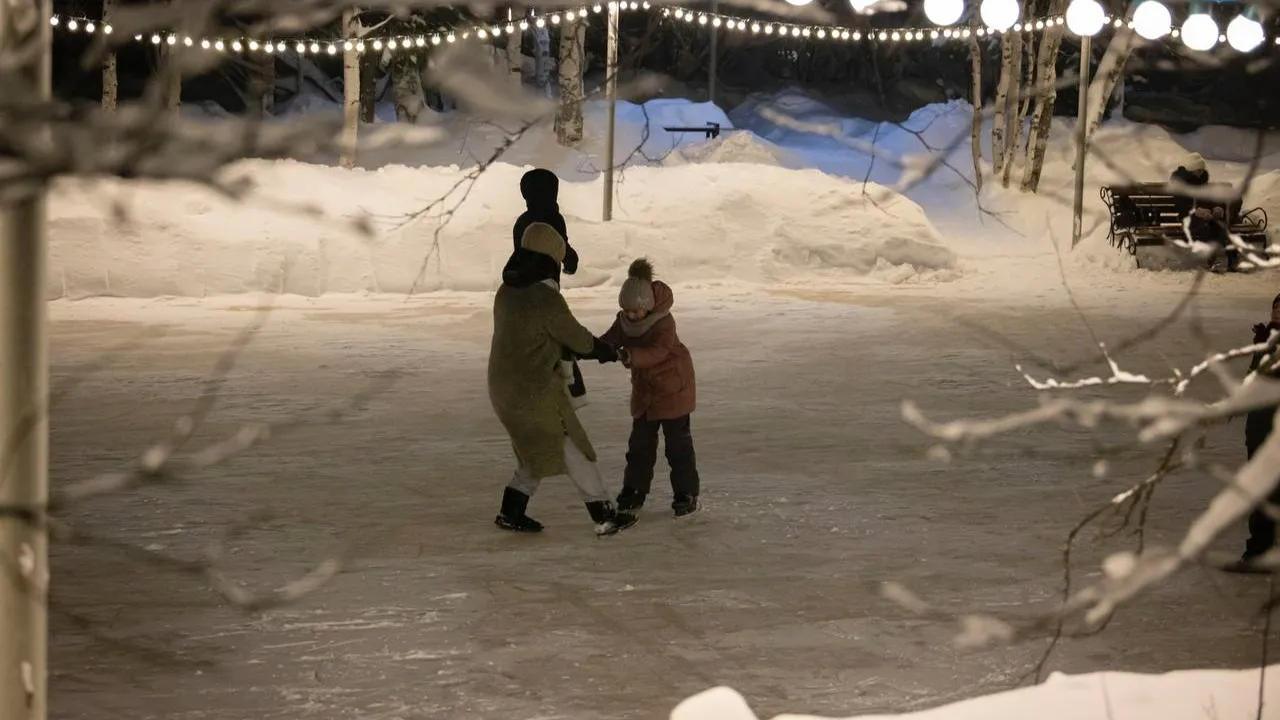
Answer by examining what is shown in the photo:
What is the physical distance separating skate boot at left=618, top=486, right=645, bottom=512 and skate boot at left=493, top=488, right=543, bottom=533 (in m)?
0.51

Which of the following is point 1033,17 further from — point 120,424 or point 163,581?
point 163,581

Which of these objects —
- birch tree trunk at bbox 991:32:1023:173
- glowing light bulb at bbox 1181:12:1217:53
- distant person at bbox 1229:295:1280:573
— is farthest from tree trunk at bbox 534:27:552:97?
distant person at bbox 1229:295:1280:573

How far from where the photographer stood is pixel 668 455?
25.8 feet

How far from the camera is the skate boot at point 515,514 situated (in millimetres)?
7457

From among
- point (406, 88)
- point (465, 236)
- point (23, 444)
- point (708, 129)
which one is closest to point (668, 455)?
point (23, 444)

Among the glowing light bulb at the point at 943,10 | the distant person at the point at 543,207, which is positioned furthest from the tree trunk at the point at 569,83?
the distant person at the point at 543,207

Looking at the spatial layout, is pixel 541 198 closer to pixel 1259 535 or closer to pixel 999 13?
pixel 999 13

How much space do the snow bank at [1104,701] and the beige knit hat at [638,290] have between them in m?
3.05

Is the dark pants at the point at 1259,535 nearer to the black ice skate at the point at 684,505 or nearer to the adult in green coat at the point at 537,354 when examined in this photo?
the black ice skate at the point at 684,505

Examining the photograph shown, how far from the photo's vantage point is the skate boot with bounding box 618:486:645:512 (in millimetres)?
7855

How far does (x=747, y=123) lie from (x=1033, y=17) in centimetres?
1332

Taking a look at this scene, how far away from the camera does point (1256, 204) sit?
24438mm

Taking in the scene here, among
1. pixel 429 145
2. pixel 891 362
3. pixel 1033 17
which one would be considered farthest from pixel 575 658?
pixel 1033 17

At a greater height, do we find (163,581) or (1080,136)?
(1080,136)
